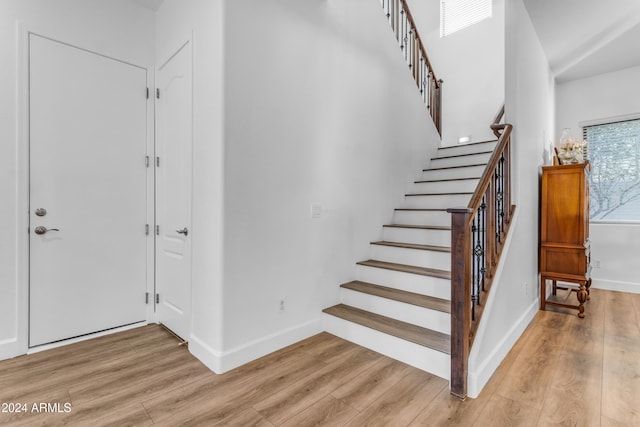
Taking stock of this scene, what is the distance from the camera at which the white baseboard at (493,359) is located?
1.93 meters

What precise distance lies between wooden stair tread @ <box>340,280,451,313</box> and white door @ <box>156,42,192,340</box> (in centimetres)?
143

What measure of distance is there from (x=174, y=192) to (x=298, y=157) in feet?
3.56

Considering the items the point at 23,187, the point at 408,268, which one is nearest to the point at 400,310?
the point at 408,268

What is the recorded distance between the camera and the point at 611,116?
4.49 m

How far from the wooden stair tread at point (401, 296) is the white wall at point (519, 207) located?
352 mm

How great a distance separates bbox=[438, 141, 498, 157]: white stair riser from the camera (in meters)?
4.44

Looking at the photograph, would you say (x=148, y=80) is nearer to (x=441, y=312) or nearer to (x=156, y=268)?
(x=156, y=268)

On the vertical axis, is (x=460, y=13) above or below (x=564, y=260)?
above

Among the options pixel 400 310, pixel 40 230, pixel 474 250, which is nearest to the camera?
pixel 474 250

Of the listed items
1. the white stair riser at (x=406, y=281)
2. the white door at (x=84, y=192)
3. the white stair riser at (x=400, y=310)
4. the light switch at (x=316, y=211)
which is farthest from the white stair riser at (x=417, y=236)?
the white door at (x=84, y=192)

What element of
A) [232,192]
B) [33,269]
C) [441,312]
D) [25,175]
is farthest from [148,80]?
[441,312]

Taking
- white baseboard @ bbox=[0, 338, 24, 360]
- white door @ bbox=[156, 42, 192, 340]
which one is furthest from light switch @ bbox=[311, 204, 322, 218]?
white baseboard @ bbox=[0, 338, 24, 360]

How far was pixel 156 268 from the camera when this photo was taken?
301 cm

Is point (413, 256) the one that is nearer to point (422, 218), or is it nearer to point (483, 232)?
point (422, 218)
